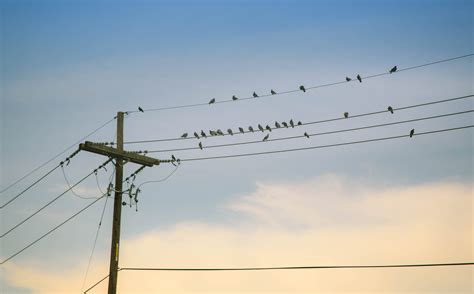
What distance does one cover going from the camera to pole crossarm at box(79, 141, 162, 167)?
57.8ft

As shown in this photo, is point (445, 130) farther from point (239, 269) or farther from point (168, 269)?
point (168, 269)

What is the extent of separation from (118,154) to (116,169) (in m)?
0.50

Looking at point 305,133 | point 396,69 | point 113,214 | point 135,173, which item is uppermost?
point 396,69

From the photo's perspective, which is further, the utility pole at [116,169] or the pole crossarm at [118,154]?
the pole crossarm at [118,154]

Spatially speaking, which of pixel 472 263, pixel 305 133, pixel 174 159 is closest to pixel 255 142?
pixel 305 133

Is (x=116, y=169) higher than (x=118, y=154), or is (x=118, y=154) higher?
(x=118, y=154)

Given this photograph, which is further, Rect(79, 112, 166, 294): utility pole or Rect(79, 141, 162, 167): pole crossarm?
Rect(79, 141, 162, 167): pole crossarm

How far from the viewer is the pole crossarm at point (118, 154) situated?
693 inches

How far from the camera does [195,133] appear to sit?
70.7 ft

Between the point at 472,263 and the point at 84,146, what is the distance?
11.9 metres

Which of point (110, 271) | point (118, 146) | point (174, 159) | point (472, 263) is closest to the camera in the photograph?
point (472, 263)

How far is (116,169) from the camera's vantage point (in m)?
18.1

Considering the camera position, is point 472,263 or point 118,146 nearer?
point 472,263

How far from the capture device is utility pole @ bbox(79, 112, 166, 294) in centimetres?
1727
